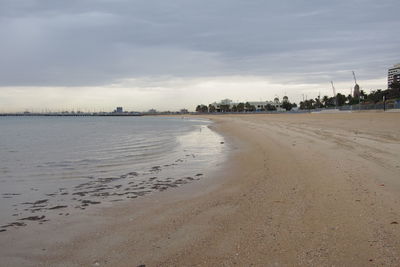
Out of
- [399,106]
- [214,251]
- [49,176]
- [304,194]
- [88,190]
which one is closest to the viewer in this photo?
[214,251]

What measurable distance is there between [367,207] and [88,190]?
556 cm

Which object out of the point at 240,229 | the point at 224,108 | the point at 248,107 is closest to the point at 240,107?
the point at 248,107

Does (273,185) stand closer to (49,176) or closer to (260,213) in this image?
(260,213)

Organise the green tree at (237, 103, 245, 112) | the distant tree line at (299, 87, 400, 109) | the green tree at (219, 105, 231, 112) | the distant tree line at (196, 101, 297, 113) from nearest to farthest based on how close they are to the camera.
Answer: the distant tree line at (299, 87, 400, 109) → the distant tree line at (196, 101, 297, 113) → the green tree at (237, 103, 245, 112) → the green tree at (219, 105, 231, 112)

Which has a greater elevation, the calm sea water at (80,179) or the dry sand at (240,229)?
the dry sand at (240,229)

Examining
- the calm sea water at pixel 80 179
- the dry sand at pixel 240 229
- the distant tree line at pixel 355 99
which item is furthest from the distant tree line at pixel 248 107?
the dry sand at pixel 240 229

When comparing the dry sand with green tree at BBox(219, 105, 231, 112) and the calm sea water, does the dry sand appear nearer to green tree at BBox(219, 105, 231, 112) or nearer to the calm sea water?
the calm sea water

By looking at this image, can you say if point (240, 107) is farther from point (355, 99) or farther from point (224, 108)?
point (355, 99)

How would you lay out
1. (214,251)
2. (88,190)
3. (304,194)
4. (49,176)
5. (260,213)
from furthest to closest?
(49,176) < (88,190) < (304,194) < (260,213) < (214,251)

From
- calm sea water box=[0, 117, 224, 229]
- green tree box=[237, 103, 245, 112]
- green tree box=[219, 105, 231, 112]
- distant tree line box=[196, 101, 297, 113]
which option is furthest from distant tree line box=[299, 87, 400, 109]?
calm sea water box=[0, 117, 224, 229]

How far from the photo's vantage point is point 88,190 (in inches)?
290

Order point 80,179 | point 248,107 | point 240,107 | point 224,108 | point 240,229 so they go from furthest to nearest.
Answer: point 224,108
point 240,107
point 248,107
point 80,179
point 240,229

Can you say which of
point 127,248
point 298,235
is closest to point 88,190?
point 127,248

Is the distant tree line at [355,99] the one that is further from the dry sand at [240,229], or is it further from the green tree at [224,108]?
the dry sand at [240,229]
